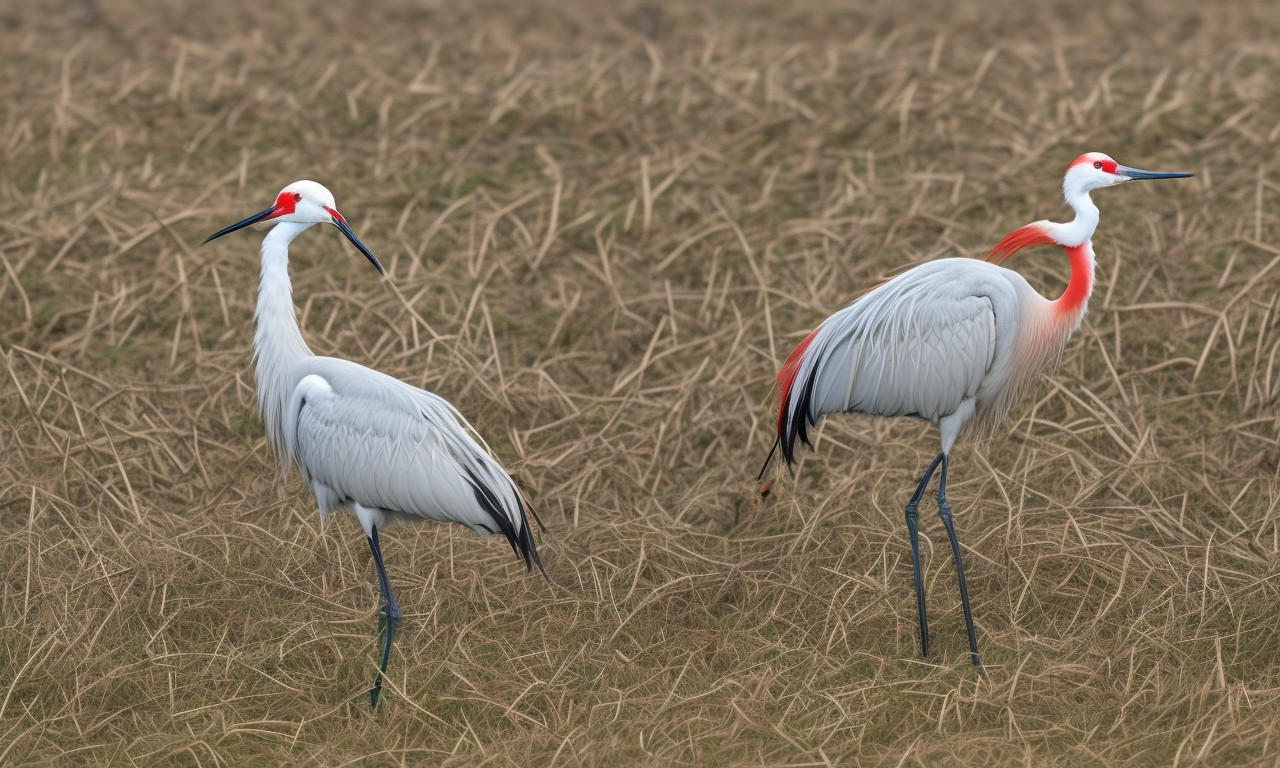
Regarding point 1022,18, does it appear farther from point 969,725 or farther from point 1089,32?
point 969,725

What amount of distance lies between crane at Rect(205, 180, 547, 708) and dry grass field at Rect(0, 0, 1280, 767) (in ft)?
1.52

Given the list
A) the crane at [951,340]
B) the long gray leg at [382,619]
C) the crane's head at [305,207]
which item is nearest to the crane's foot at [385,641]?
the long gray leg at [382,619]

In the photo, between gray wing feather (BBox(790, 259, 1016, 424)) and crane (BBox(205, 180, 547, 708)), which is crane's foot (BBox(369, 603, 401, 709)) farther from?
gray wing feather (BBox(790, 259, 1016, 424))

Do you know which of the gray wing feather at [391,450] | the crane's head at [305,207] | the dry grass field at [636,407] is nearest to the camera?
the dry grass field at [636,407]

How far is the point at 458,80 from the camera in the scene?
870cm

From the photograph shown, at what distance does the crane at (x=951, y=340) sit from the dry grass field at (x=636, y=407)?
516 millimetres

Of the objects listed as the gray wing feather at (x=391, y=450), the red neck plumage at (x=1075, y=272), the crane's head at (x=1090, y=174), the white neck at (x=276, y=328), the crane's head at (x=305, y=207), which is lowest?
the gray wing feather at (x=391, y=450)

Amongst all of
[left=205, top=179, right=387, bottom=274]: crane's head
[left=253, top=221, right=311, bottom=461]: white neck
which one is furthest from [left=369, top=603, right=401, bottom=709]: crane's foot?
[left=205, top=179, right=387, bottom=274]: crane's head

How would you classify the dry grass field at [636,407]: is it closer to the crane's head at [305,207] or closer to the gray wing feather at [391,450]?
the gray wing feather at [391,450]

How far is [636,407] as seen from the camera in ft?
19.2

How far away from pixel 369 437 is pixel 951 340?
1920mm

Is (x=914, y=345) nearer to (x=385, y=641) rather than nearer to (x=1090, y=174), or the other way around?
(x=1090, y=174)

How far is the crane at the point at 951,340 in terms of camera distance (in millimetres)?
4375

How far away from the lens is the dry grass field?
403 centimetres
